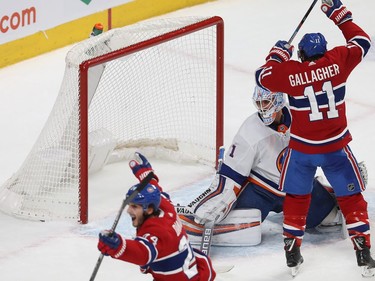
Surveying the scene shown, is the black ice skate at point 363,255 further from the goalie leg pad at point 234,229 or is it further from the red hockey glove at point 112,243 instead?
the red hockey glove at point 112,243

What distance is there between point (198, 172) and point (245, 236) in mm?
985

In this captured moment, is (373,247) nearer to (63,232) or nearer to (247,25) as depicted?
(63,232)

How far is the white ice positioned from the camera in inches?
251

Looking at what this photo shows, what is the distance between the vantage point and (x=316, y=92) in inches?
238

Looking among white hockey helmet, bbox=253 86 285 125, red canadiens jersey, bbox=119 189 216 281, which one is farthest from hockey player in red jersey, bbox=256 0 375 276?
red canadiens jersey, bbox=119 189 216 281

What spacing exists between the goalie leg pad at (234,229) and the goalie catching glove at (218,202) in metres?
0.04

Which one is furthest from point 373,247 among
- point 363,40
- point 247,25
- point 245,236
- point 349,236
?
point 247,25

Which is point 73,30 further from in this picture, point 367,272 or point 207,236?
point 367,272

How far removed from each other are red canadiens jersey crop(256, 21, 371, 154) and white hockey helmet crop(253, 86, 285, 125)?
0.77 feet

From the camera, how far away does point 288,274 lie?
6324mm

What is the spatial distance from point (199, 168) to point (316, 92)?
1.61 meters

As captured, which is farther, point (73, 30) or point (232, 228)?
point (73, 30)

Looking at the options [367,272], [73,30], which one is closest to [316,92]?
[367,272]

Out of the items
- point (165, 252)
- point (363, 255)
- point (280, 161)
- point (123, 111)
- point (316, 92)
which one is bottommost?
point (363, 255)
